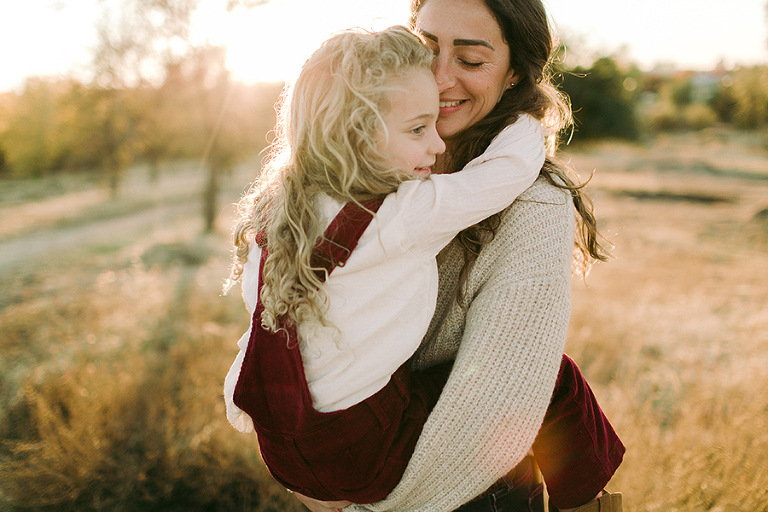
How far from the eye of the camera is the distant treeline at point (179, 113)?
928cm

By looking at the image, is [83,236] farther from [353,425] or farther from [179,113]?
[353,425]

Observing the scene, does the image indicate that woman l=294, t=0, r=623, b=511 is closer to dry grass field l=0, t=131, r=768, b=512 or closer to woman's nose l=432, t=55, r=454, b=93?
woman's nose l=432, t=55, r=454, b=93

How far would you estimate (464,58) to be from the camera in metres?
1.51

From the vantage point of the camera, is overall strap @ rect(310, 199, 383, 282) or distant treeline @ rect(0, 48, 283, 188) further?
distant treeline @ rect(0, 48, 283, 188)

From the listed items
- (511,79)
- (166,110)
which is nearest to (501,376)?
(511,79)

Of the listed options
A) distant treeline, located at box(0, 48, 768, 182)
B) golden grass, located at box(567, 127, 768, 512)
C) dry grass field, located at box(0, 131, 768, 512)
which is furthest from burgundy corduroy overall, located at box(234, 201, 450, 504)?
distant treeline, located at box(0, 48, 768, 182)

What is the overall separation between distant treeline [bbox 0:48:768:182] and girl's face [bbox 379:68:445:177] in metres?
2.91

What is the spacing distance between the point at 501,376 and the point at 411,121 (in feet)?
2.42

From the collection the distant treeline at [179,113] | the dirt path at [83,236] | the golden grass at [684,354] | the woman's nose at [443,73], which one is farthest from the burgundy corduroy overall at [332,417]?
the dirt path at [83,236]

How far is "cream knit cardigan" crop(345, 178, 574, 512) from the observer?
1092 mm

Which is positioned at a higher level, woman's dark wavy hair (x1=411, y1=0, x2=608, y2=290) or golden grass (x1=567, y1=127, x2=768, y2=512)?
woman's dark wavy hair (x1=411, y1=0, x2=608, y2=290)

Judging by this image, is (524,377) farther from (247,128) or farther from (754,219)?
(754,219)

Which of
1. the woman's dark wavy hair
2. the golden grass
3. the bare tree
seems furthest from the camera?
the bare tree

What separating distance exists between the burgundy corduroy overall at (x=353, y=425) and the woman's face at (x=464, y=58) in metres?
0.66
